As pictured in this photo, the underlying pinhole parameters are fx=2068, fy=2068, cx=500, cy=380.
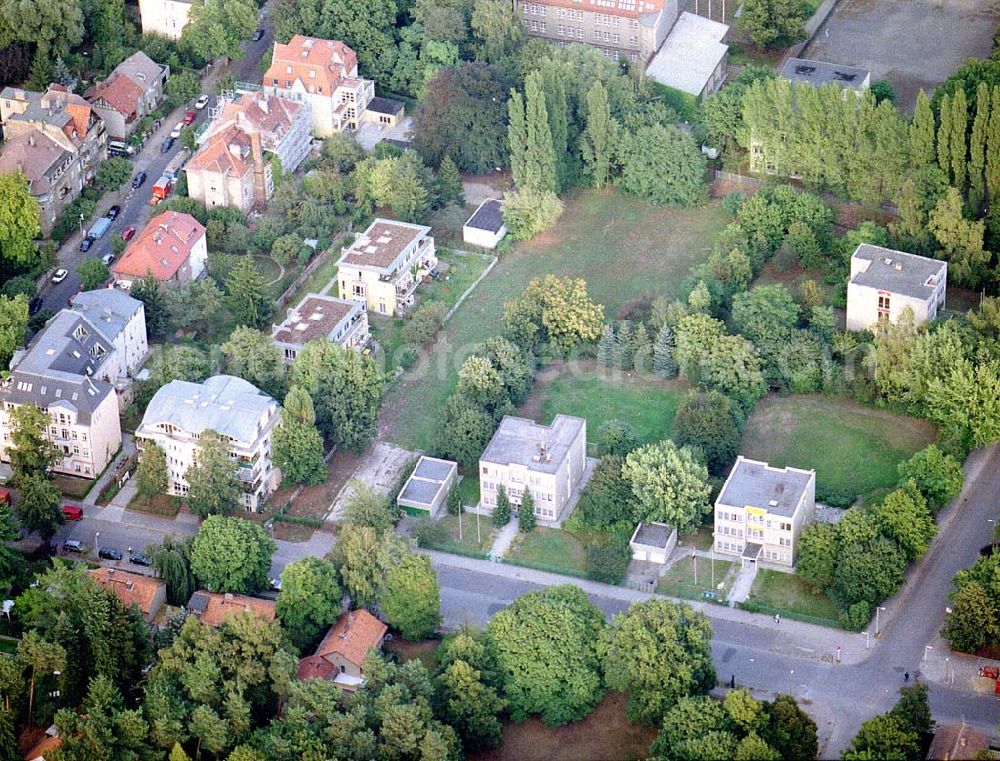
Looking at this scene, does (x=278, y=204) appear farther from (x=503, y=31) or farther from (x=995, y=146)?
(x=995, y=146)

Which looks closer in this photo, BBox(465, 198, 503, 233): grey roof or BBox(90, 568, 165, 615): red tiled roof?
BBox(90, 568, 165, 615): red tiled roof

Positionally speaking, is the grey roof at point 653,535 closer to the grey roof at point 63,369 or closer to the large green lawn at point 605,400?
the large green lawn at point 605,400

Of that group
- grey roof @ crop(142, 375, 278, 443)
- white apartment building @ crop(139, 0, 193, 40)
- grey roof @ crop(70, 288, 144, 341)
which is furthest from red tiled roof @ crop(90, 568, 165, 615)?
white apartment building @ crop(139, 0, 193, 40)

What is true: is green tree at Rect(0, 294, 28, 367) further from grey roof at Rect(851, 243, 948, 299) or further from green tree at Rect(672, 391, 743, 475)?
grey roof at Rect(851, 243, 948, 299)

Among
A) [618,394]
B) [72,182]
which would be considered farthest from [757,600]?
[72,182]

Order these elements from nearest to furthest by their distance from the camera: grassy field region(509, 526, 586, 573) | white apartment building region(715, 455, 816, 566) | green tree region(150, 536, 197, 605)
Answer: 1. green tree region(150, 536, 197, 605)
2. white apartment building region(715, 455, 816, 566)
3. grassy field region(509, 526, 586, 573)

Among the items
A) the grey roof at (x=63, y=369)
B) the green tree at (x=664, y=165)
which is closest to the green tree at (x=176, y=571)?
the grey roof at (x=63, y=369)

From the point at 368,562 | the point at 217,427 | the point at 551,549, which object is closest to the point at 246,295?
the point at 217,427

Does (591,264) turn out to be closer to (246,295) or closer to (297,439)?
(246,295)
